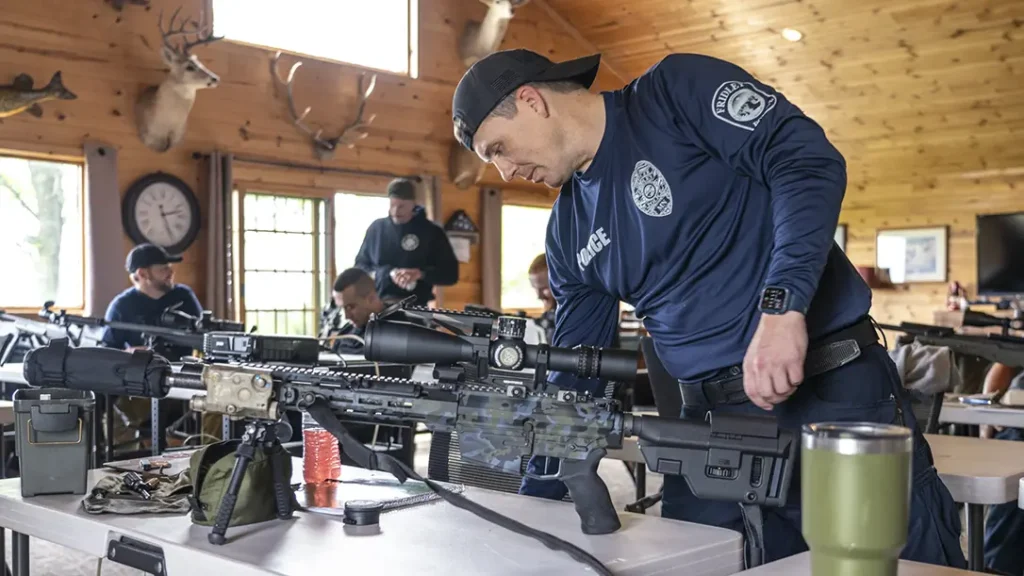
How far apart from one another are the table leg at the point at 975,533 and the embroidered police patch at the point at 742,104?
3.21 feet

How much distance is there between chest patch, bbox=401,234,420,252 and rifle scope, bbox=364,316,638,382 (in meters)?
5.40

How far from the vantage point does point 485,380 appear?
4.91ft

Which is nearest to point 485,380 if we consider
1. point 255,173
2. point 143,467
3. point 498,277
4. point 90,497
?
point 90,497

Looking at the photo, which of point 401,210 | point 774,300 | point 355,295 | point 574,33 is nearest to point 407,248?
point 401,210

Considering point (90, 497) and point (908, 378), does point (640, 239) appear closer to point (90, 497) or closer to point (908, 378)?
point (90, 497)

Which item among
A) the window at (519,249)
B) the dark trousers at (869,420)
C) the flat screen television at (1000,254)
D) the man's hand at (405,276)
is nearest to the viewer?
the dark trousers at (869,420)

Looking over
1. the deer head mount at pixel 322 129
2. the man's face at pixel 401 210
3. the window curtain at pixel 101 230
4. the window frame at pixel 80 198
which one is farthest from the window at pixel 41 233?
the man's face at pixel 401 210

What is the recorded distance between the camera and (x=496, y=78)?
5.62 ft

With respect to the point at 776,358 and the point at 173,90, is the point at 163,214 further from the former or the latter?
the point at 776,358

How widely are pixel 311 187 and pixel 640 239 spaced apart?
7084mm

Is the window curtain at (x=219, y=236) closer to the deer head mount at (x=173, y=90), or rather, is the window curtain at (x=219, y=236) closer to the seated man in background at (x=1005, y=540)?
the deer head mount at (x=173, y=90)

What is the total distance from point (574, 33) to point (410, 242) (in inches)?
174

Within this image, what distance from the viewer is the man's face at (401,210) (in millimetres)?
6777

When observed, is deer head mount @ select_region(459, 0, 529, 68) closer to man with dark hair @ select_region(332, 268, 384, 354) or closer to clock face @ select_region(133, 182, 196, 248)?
clock face @ select_region(133, 182, 196, 248)
